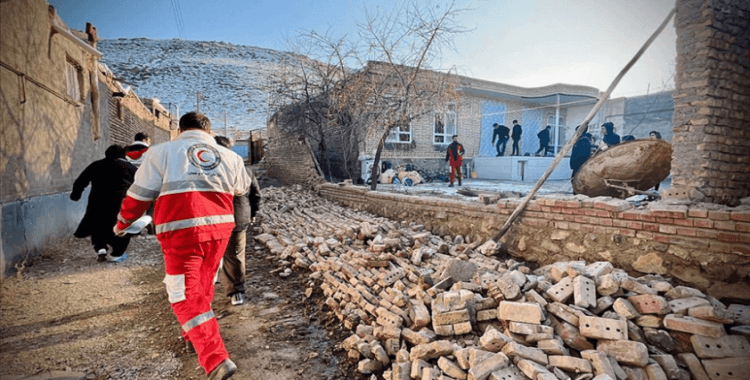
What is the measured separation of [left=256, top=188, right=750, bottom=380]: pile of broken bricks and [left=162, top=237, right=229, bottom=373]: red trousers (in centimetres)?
102

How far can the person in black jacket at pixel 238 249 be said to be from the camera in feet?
11.4

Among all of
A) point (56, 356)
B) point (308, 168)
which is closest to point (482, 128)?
point (308, 168)

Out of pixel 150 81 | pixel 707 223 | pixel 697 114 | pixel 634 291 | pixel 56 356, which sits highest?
pixel 150 81

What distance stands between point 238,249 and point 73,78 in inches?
236

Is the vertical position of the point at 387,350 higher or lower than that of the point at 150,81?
lower

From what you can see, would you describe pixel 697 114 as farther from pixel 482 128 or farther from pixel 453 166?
pixel 482 128

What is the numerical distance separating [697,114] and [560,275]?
9.54 feet

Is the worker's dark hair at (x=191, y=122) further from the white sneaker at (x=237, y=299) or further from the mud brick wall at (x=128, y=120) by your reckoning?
the mud brick wall at (x=128, y=120)

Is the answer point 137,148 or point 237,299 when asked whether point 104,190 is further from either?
point 237,299

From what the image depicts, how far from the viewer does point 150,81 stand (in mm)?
45562

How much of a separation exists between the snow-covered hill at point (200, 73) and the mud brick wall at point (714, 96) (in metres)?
35.2

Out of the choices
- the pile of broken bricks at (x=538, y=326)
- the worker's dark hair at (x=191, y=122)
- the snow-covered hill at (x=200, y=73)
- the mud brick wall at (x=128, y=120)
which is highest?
the snow-covered hill at (x=200, y=73)

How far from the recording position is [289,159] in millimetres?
12852

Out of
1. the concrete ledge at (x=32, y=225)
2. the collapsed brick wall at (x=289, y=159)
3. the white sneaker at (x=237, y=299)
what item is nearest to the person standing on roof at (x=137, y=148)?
the concrete ledge at (x=32, y=225)
